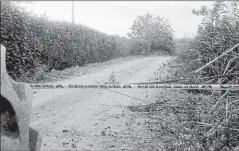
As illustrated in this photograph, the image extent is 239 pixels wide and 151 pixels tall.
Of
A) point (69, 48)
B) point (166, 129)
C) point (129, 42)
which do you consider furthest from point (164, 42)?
point (166, 129)

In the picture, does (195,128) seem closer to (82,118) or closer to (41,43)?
(82,118)

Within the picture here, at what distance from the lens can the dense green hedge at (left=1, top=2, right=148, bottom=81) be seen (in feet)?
36.8

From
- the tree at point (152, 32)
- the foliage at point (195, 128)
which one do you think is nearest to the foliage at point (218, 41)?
the foliage at point (195, 128)

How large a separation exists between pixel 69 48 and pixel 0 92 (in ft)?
53.3

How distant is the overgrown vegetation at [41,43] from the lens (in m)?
11.2

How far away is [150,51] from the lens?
42656 millimetres

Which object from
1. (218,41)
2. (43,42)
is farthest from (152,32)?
(218,41)

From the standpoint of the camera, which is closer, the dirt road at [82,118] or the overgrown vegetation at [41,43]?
the dirt road at [82,118]

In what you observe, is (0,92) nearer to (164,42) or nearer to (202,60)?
(202,60)

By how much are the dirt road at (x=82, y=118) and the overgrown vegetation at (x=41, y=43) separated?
197 centimetres

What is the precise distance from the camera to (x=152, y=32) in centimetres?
4388

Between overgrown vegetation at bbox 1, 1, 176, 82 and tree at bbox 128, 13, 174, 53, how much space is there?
16.8 metres

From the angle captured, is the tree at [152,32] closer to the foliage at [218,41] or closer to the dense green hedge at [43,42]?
the dense green hedge at [43,42]

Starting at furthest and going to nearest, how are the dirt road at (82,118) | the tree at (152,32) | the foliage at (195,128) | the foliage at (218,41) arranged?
the tree at (152,32) < the foliage at (218,41) < the dirt road at (82,118) < the foliage at (195,128)
